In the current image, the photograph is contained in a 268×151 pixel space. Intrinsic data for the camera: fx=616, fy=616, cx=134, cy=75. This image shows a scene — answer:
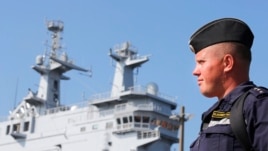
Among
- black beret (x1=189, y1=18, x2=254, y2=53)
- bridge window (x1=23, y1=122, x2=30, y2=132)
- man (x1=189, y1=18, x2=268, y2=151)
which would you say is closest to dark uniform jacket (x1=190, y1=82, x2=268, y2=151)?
man (x1=189, y1=18, x2=268, y2=151)

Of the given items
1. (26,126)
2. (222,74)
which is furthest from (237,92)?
(26,126)

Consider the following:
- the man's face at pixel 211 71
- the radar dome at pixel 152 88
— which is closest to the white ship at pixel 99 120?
the radar dome at pixel 152 88

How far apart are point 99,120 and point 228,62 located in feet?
145

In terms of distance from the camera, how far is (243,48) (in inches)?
116

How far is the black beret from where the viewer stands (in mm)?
2943

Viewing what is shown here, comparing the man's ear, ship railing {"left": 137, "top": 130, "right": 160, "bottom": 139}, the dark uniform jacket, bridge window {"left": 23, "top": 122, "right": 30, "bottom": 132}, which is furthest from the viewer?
bridge window {"left": 23, "top": 122, "right": 30, "bottom": 132}

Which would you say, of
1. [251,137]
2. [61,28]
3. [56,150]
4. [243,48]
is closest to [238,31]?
[243,48]

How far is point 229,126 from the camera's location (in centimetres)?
271

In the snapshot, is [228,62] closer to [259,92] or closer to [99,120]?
[259,92]

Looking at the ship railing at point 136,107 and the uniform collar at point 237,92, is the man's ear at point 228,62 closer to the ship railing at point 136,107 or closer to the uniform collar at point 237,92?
the uniform collar at point 237,92

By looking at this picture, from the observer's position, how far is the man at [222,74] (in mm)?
2723

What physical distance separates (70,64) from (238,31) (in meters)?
51.9

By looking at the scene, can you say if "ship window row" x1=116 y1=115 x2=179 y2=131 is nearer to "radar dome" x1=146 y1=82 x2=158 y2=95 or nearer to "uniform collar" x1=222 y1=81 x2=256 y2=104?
"radar dome" x1=146 y1=82 x2=158 y2=95

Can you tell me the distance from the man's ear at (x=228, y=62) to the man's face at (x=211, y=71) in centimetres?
2
